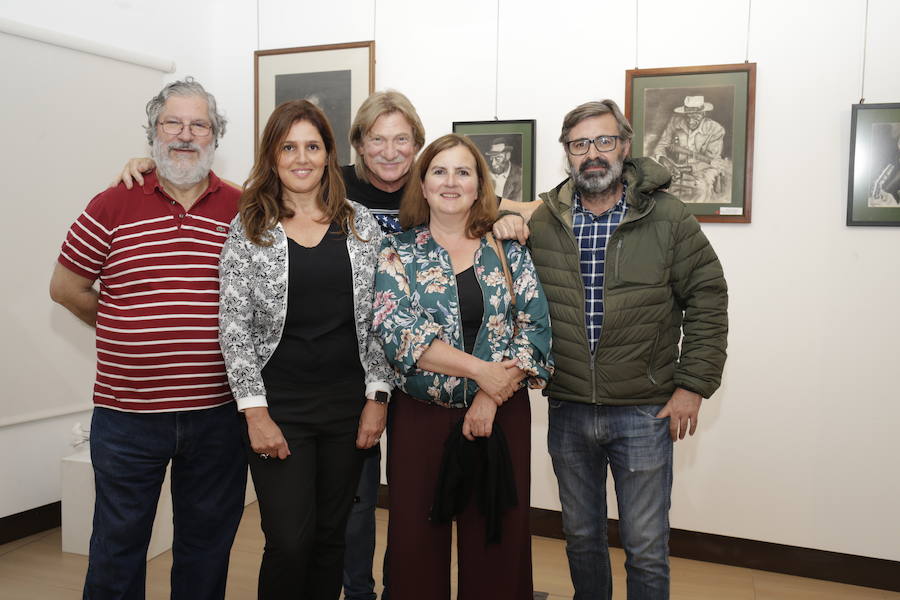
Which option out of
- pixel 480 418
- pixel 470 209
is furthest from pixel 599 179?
pixel 480 418

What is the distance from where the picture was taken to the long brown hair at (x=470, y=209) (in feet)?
6.81

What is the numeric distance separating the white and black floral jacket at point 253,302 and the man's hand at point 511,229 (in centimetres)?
40

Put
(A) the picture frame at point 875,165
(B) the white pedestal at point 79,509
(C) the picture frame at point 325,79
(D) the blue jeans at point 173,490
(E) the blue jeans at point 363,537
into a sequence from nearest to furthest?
(D) the blue jeans at point 173,490 < (E) the blue jeans at point 363,537 < (A) the picture frame at point 875,165 < (B) the white pedestal at point 79,509 < (C) the picture frame at point 325,79

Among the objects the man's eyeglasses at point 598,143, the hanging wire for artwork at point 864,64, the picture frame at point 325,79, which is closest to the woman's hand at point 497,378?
the man's eyeglasses at point 598,143

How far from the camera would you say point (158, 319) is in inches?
78.7

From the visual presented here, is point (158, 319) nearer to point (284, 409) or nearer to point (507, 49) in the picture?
point (284, 409)

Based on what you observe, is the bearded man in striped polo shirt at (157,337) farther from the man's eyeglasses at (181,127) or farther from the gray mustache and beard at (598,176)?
the gray mustache and beard at (598,176)

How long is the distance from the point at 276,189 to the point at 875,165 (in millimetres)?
2393

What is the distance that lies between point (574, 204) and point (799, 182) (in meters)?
1.44

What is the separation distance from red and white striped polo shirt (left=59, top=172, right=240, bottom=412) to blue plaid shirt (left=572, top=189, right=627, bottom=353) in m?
1.05

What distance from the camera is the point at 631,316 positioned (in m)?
2.06

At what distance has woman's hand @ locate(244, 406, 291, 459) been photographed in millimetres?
1916

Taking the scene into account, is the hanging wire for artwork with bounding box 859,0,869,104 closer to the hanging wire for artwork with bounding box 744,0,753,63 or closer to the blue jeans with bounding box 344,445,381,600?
the hanging wire for artwork with bounding box 744,0,753,63

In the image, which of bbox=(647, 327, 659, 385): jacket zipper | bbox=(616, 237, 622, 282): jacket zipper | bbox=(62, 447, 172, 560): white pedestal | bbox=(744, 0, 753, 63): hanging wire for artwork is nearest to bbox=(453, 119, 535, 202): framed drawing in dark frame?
bbox=(744, 0, 753, 63): hanging wire for artwork
